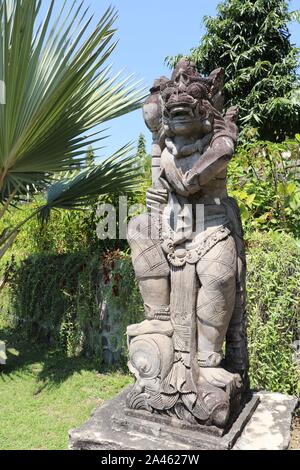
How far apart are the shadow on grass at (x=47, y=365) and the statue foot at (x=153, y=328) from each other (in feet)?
8.10

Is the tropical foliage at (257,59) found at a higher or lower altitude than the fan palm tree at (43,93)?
higher

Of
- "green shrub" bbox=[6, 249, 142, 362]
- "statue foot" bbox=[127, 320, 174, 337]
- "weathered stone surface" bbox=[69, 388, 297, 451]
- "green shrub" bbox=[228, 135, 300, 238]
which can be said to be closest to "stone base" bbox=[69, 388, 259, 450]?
"weathered stone surface" bbox=[69, 388, 297, 451]

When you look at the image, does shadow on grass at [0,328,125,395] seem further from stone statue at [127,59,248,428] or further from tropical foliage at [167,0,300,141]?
tropical foliage at [167,0,300,141]

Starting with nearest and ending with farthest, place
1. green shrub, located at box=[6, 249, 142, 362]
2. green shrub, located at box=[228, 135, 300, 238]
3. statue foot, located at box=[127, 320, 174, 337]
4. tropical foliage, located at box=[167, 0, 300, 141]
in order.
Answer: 1. statue foot, located at box=[127, 320, 174, 337]
2. green shrub, located at box=[228, 135, 300, 238]
3. green shrub, located at box=[6, 249, 142, 362]
4. tropical foliage, located at box=[167, 0, 300, 141]

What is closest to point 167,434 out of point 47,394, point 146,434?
point 146,434

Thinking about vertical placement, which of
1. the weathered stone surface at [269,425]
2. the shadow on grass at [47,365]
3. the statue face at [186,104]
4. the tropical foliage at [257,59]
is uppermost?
the tropical foliage at [257,59]

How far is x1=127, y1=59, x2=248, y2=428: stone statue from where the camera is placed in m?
1.96

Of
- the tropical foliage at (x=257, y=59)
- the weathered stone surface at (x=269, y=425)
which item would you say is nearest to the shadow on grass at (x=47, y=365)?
the weathered stone surface at (x=269, y=425)

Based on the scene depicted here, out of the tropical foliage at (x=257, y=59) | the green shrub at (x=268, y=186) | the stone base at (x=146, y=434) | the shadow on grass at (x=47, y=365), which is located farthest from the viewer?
the tropical foliage at (x=257, y=59)

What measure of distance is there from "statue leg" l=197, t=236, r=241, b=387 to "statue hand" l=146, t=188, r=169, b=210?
388 mm

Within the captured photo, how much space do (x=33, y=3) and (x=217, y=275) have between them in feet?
8.71

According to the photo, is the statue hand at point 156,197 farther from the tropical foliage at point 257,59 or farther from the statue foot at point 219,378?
the tropical foliage at point 257,59

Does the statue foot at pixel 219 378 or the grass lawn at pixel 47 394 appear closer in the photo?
the statue foot at pixel 219 378

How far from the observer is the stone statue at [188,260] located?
77.2 inches
